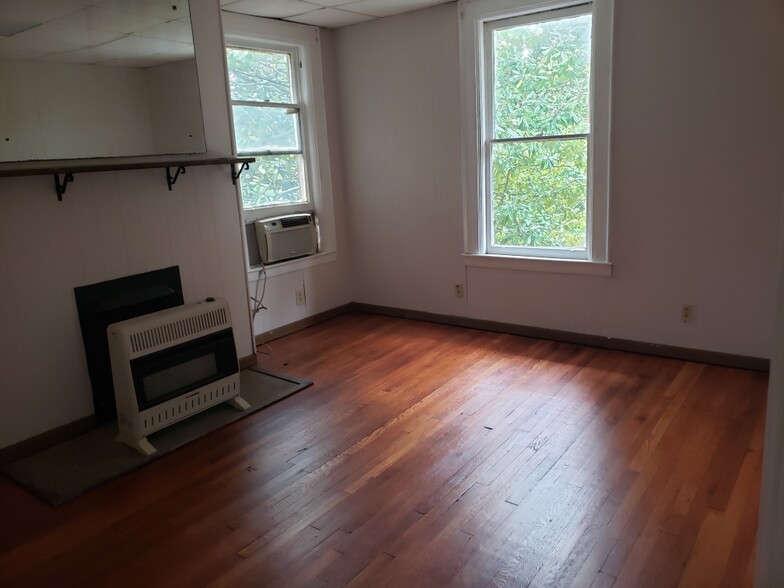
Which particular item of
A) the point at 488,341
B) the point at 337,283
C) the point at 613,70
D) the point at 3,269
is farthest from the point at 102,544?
the point at 613,70

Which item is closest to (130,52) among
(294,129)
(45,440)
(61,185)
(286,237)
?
(61,185)

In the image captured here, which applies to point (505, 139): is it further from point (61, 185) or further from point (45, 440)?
point (45, 440)

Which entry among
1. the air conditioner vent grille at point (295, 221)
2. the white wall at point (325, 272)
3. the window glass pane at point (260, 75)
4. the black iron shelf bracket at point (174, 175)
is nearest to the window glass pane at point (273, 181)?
the air conditioner vent grille at point (295, 221)

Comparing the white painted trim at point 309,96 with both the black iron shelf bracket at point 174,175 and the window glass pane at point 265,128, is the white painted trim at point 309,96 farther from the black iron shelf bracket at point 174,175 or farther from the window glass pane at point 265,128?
the black iron shelf bracket at point 174,175

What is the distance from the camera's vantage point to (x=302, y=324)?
4.62 metres

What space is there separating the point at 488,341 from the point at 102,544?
2641mm

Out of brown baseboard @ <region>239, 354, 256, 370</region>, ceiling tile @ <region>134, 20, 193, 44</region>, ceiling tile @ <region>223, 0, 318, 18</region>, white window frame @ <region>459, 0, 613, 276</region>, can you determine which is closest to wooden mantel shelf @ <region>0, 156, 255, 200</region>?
ceiling tile @ <region>134, 20, 193, 44</region>

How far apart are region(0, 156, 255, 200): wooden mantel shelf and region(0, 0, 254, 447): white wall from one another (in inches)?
2.3

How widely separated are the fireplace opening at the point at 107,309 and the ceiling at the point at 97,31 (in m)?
1.06

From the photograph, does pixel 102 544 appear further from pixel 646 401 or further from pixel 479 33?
pixel 479 33

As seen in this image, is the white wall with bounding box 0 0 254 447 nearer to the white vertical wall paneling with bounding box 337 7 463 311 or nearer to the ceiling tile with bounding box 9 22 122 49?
the ceiling tile with bounding box 9 22 122 49

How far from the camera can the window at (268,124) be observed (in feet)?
13.2

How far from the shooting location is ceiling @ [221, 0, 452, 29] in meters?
3.71

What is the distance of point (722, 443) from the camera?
8.54 feet
